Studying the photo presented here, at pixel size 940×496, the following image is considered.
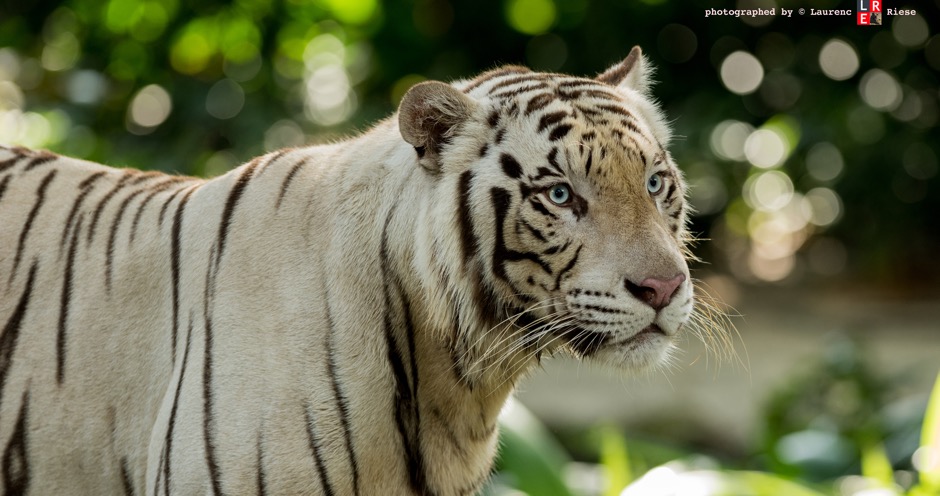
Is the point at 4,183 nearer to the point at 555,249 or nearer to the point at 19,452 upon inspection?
the point at 19,452

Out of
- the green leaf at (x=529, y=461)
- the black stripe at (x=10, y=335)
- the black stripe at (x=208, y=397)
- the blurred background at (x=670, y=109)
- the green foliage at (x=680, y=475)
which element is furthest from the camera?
the blurred background at (x=670, y=109)

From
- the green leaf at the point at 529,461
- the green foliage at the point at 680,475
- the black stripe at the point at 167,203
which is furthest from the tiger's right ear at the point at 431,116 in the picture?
the green foliage at the point at 680,475

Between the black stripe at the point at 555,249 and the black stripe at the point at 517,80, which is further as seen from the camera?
the black stripe at the point at 517,80

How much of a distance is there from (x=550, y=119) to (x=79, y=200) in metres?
1.23

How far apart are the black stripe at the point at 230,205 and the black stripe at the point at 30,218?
563 millimetres

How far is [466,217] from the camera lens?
7.23 feet

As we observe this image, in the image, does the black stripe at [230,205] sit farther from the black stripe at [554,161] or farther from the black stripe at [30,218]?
the black stripe at [554,161]

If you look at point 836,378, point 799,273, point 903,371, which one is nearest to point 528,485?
point 836,378

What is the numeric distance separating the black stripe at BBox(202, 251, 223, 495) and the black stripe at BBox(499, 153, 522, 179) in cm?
69

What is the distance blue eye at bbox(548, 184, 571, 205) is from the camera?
2.18 metres

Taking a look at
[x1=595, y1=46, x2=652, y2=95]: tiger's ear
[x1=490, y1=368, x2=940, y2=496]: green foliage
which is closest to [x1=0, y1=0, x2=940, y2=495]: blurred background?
[x1=490, y1=368, x2=940, y2=496]: green foliage

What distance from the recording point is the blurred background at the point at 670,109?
6.01 metres

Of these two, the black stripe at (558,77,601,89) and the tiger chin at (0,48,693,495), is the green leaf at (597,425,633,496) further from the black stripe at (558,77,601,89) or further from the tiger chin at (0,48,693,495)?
the black stripe at (558,77,601,89)

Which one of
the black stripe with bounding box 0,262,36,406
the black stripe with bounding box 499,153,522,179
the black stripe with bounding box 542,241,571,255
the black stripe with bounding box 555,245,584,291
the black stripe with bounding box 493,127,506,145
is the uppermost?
the black stripe with bounding box 493,127,506,145
